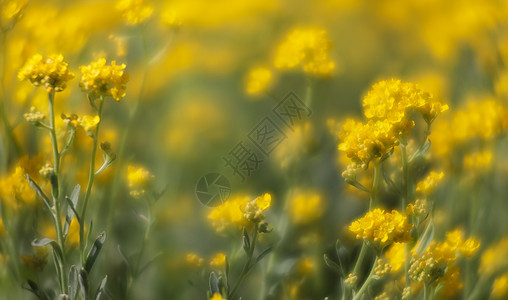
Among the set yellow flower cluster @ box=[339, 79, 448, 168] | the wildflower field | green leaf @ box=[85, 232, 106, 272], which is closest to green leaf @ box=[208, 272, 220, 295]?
the wildflower field

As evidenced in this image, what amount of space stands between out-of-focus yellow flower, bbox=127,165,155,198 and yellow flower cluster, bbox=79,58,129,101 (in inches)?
10.4

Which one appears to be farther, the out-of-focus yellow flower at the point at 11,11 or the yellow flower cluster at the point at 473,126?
the yellow flower cluster at the point at 473,126

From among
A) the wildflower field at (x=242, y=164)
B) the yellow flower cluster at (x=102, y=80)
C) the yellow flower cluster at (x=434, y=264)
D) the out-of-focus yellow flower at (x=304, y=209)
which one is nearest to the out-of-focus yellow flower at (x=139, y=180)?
the wildflower field at (x=242, y=164)

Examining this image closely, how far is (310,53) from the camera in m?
1.42

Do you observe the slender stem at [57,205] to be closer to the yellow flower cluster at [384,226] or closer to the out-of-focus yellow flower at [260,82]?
the yellow flower cluster at [384,226]

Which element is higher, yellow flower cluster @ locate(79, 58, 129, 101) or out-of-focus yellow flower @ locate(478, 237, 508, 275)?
yellow flower cluster @ locate(79, 58, 129, 101)

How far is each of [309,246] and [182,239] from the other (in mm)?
493

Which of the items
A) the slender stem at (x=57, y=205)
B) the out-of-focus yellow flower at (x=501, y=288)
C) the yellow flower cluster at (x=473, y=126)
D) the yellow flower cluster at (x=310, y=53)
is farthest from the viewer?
the yellow flower cluster at (x=473, y=126)

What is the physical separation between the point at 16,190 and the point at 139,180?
0.72ft

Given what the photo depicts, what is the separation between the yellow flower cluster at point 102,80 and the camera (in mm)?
972

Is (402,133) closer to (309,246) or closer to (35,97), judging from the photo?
(309,246)

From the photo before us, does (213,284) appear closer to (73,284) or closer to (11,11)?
(73,284)

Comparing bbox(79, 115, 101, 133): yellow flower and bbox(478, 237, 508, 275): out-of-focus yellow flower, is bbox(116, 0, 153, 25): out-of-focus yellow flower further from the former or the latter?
bbox(478, 237, 508, 275): out-of-focus yellow flower

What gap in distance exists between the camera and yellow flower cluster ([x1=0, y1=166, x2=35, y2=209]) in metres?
1.17
